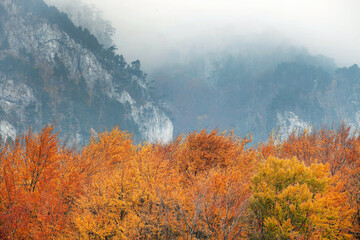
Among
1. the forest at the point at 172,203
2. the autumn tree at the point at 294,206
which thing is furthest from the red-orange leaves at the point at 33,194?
the autumn tree at the point at 294,206

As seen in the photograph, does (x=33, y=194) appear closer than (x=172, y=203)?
No

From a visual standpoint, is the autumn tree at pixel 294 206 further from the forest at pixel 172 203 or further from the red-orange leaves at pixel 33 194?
the red-orange leaves at pixel 33 194

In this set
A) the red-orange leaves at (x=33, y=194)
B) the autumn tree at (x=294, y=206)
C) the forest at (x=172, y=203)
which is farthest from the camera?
the red-orange leaves at (x=33, y=194)

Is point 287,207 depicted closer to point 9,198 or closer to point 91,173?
point 9,198

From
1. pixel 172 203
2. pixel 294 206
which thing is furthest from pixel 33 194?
pixel 294 206

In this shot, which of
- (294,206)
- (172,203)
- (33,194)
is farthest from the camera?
(33,194)

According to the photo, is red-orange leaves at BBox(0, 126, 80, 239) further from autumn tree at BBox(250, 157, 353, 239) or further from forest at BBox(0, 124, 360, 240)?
autumn tree at BBox(250, 157, 353, 239)

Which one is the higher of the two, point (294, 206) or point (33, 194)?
point (294, 206)

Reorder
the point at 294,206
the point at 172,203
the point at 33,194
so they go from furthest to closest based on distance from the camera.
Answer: the point at 33,194, the point at 172,203, the point at 294,206

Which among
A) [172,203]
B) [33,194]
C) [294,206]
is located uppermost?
[294,206]

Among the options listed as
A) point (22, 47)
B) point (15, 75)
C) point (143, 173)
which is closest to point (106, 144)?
A: point (143, 173)

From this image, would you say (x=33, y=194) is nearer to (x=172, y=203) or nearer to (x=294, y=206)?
(x=172, y=203)

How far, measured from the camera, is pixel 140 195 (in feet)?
69.0

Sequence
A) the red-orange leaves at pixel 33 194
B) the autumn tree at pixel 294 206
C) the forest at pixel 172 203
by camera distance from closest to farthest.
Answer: the autumn tree at pixel 294 206
the forest at pixel 172 203
the red-orange leaves at pixel 33 194
